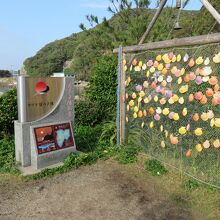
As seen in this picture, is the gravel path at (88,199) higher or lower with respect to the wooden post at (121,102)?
lower

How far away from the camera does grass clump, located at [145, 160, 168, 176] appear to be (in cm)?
451

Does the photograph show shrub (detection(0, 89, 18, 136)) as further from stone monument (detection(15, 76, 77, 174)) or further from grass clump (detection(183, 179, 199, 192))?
grass clump (detection(183, 179, 199, 192))

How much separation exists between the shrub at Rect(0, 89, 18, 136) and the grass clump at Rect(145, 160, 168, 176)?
325 centimetres

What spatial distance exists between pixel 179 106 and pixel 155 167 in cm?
109

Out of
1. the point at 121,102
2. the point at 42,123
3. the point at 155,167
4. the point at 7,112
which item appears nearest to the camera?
the point at 155,167

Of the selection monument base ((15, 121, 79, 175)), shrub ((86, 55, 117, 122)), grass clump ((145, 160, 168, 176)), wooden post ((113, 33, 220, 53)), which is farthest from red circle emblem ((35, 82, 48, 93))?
shrub ((86, 55, 117, 122))

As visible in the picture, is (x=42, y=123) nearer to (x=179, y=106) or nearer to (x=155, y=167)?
(x=155, y=167)

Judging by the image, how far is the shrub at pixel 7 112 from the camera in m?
6.21

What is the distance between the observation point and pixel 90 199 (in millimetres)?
3711

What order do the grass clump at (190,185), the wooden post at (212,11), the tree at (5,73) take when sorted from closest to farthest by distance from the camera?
the wooden post at (212,11) → the grass clump at (190,185) → the tree at (5,73)

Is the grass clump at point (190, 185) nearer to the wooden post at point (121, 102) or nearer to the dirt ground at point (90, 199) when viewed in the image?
the dirt ground at point (90, 199)

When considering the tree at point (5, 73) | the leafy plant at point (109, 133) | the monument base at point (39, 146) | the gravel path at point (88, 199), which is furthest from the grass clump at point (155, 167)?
the tree at point (5, 73)

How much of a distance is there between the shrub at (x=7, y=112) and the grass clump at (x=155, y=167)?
128 inches

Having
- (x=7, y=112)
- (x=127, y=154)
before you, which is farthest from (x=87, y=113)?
(x=127, y=154)
